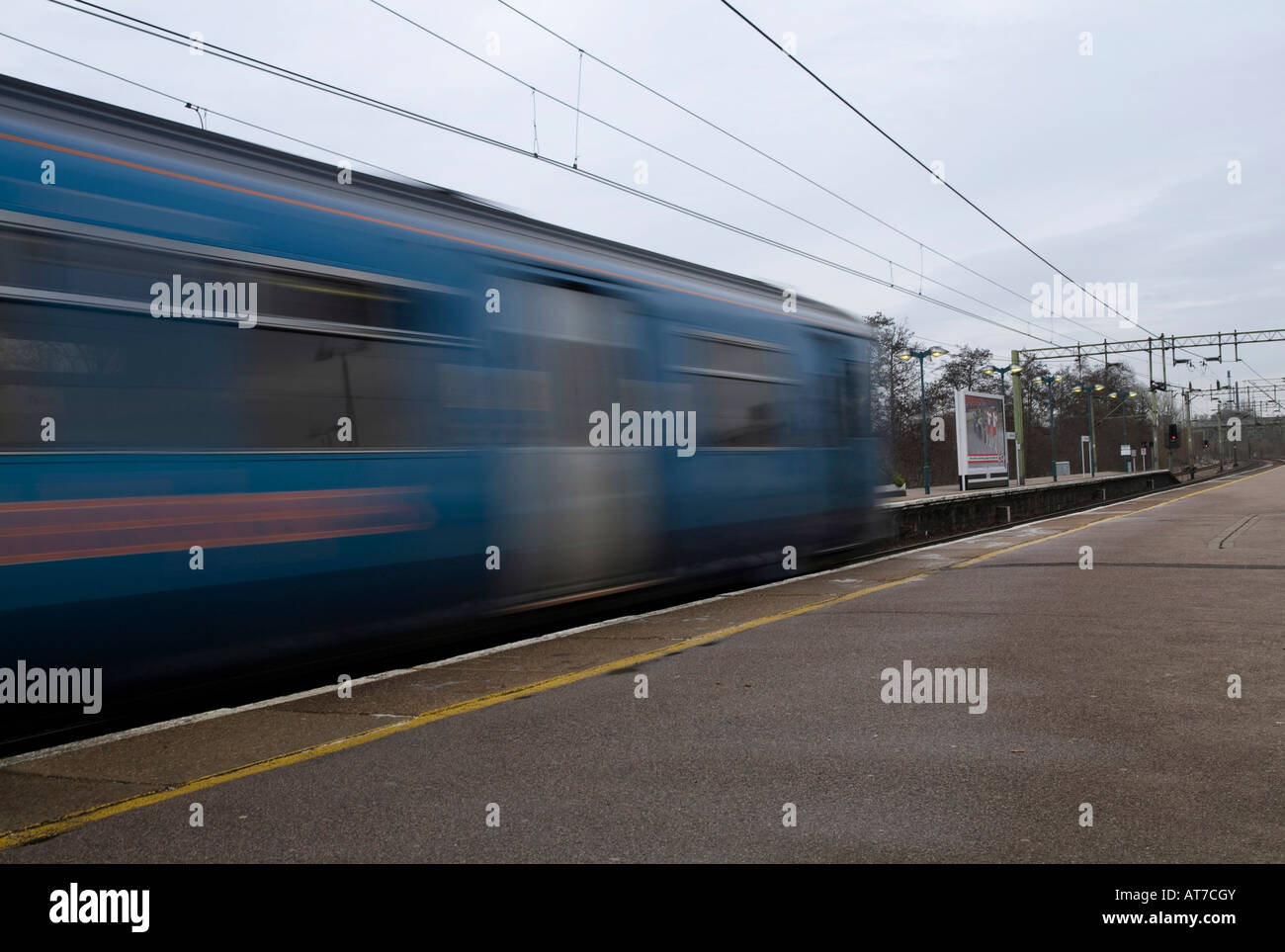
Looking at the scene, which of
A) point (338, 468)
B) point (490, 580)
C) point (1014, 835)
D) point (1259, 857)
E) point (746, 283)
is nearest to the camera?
point (1259, 857)

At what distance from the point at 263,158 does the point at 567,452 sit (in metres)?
3.33

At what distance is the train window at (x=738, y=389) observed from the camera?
11273mm

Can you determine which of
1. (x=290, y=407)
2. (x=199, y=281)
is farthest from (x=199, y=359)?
(x=290, y=407)

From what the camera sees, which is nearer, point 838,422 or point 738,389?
point 738,389

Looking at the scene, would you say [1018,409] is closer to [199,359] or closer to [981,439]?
[981,439]

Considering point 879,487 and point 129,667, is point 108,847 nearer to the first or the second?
point 129,667

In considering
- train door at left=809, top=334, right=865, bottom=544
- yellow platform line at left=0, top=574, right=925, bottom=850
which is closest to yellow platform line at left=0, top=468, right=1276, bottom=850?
yellow platform line at left=0, top=574, right=925, bottom=850

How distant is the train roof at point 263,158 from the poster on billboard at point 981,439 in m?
27.6

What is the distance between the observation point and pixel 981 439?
38375 mm

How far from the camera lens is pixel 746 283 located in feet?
41.4

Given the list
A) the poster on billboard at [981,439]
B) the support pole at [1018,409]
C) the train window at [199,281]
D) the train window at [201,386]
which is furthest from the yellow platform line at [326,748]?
the support pole at [1018,409]

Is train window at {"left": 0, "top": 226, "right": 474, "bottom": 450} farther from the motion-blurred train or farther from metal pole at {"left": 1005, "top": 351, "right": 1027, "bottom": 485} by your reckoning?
metal pole at {"left": 1005, "top": 351, "right": 1027, "bottom": 485}
